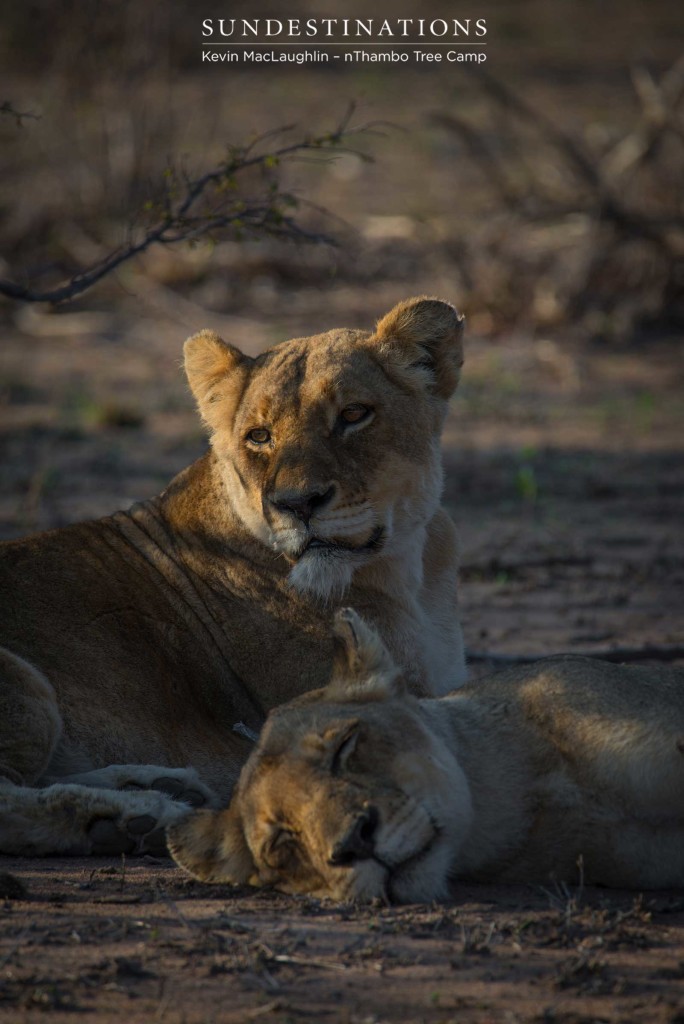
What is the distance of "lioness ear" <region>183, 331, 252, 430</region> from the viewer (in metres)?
4.79

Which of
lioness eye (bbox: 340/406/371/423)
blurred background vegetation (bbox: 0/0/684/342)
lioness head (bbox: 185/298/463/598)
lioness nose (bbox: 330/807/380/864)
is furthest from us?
blurred background vegetation (bbox: 0/0/684/342)

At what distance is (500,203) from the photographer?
454 inches

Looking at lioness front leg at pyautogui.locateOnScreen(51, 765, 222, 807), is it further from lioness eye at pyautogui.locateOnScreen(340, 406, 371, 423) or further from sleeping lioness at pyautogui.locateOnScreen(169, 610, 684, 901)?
lioness eye at pyautogui.locateOnScreen(340, 406, 371, 423)

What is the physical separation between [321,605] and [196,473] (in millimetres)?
783

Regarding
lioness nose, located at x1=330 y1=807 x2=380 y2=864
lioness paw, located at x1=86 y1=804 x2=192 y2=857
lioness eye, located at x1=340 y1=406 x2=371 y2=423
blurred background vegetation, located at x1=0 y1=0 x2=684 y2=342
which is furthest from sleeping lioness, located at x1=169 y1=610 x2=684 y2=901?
blurred background vegetation, located at x1=0 y1=0 x2=684 y2=342

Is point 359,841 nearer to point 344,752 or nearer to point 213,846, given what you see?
point 344,752

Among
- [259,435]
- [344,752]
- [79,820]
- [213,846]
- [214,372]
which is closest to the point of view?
[344,752]

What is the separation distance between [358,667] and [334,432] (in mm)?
981

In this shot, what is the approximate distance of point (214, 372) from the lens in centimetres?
488

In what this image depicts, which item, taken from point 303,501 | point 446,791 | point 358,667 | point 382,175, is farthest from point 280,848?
point 382,175

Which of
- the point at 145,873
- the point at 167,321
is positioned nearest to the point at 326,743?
the point at 145,873

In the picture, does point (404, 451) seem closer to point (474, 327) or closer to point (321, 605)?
point (321, 605)

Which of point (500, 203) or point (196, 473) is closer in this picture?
point (196, 473)

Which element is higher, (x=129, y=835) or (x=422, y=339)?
(x=422, y=339)
